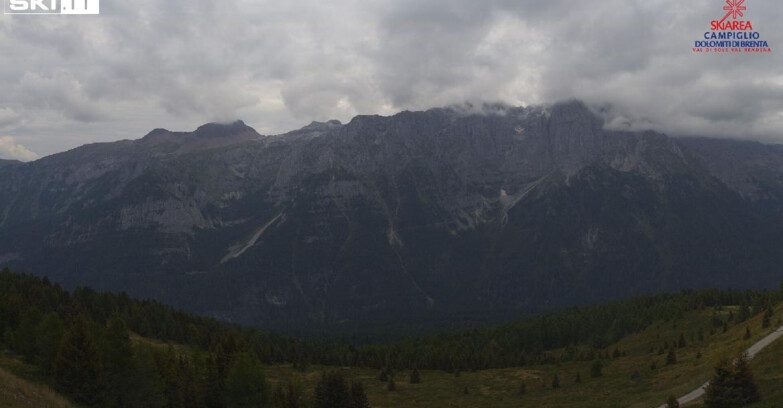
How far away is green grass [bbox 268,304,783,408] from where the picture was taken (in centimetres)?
6750

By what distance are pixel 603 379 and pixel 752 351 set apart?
3321 cm

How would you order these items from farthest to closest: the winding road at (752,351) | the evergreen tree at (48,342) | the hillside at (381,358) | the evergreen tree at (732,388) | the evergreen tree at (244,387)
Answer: the evergreen tree at (244,387)
the evergreen tree at (48,342)
the hillside at (381,358)
the winding road at (752,351)
the evergreen tree at (732,388)

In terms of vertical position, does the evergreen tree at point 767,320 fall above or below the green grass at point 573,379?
above

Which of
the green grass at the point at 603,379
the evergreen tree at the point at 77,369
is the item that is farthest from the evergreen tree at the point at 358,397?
the evergreen tree at the point at 77,369

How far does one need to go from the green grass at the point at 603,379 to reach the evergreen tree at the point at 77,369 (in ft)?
129

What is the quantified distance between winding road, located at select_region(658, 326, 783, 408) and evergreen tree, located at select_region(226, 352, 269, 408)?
163 ft

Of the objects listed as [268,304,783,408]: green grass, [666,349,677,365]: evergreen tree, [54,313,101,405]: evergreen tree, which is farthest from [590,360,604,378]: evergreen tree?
[54,313,101,405]: evergreen tree

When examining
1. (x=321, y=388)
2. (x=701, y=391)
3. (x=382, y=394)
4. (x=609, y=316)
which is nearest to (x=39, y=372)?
(x=321, y=388)

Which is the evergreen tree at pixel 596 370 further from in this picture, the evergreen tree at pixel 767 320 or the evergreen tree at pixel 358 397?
the evergreen tree at pixel 358 397

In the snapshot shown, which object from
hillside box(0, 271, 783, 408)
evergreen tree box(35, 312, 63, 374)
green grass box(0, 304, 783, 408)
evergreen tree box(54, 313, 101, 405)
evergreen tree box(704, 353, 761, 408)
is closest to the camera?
evergreen tree box(704, 353, 761, 408)

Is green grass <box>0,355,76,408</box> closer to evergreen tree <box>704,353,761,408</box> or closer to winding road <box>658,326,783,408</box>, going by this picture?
evergreen tree <box>704,353,761,408</box>

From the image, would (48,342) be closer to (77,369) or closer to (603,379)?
(77,369)

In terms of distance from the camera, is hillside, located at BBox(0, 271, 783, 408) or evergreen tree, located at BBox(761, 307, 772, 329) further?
evergreen tree, located at BBox(761, 307, 772, 329)

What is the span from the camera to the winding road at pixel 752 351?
59.6 m
